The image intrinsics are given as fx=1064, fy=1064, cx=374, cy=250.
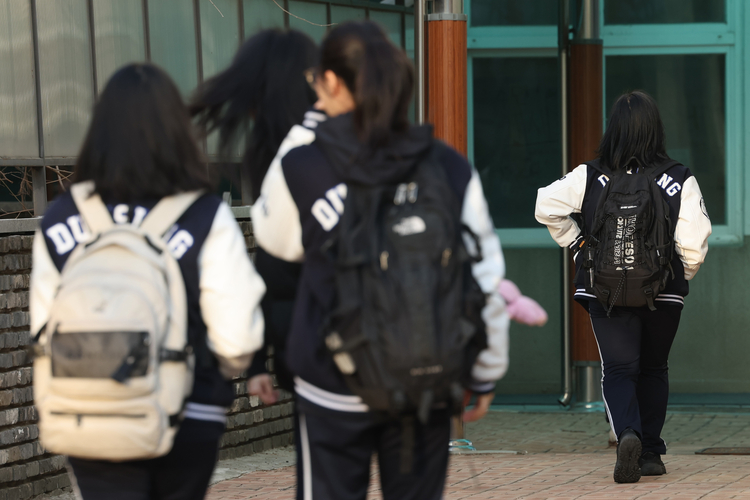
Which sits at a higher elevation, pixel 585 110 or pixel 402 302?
pixel 585 110

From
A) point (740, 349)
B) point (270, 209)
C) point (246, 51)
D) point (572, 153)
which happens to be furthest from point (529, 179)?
point (270, 209)

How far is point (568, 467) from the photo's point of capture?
6188mm

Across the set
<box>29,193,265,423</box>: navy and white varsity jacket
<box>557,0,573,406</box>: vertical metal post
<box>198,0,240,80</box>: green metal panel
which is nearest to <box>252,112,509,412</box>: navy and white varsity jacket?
<box>29,193,265,423</box>: navy and white varsity jacket

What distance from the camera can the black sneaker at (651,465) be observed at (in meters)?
5.77

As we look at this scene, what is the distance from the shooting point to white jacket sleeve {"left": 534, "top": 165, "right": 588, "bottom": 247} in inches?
229

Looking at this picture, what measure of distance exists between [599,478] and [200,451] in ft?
11.9

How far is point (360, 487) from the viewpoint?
2.60 meters

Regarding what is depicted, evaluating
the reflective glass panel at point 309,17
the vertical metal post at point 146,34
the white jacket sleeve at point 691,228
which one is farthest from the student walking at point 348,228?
the reflective glass panel at point 309,17

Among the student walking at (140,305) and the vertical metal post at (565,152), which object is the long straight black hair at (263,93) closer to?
the student walking at (140,305)

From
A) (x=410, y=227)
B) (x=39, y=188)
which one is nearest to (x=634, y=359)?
(x=39, y=188)

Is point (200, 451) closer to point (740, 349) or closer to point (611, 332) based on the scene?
point (611, 332)

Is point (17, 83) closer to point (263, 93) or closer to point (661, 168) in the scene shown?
point (263, 93)

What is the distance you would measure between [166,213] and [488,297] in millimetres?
798

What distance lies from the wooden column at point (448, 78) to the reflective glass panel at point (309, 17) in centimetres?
87
